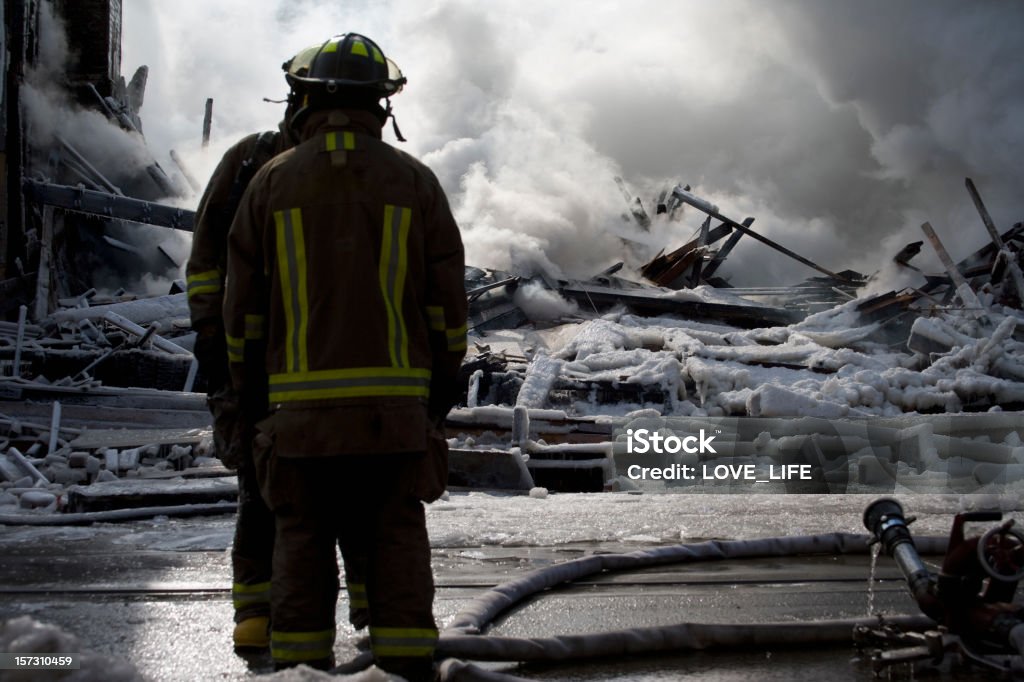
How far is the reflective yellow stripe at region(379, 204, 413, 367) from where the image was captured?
8.50 feet

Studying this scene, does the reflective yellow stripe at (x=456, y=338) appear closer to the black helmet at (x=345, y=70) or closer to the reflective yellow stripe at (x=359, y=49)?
the black helmet at (x=345, y=70)

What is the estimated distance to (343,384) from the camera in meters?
2.52

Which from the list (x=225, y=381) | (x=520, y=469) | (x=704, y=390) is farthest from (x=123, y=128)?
(x=225, y=381)

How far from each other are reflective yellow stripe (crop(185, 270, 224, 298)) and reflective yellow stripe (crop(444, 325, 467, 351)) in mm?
660

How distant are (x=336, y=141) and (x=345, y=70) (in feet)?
0.67

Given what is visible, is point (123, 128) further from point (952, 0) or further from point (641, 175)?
point (952, 0)

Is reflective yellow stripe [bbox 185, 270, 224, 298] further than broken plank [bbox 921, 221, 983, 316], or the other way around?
broken plank [bbox 921, 221, 983, 316]

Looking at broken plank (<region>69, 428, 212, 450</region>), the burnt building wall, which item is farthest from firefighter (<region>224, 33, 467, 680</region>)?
the burnt building wall

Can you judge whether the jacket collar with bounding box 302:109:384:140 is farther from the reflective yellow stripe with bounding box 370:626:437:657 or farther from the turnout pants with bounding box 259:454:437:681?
the reflective yellow stripe with bounding box 370:626:437:657

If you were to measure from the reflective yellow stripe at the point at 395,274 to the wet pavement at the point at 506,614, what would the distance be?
85 centimetres

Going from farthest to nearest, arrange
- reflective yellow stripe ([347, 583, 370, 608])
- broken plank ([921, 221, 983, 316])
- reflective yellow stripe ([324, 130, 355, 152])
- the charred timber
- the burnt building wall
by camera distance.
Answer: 1. the burnt building wall
2. the charred timber
3. broken plank ([921, 221, 983, 316])
4. reflective yellow stripe ([347, 583, 370, 608])
5. reflective yellow stripe ([324, 130, 355, 152])

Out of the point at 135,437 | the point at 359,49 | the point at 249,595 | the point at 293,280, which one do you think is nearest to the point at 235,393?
the point at 293,280

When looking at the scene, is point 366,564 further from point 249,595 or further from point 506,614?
point 506,614

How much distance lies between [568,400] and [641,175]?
17.8 m
